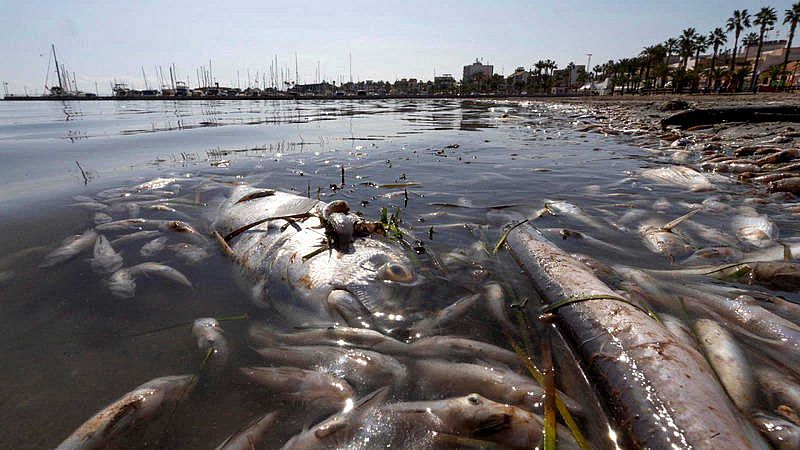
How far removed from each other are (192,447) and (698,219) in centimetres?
575

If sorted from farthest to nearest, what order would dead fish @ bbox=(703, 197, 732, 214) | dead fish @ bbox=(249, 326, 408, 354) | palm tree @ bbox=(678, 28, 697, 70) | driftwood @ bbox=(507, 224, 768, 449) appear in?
palm tree @ bbox=(678, 28, 697, 70), dead fish @ bbox=(703, 197, 732, 214), dead fish @ bbox=(249, 326, 408, 354), driftwood @ bbox=(507, 224, 768, 449)

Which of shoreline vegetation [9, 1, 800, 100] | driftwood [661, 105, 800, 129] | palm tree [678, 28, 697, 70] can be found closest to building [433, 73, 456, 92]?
shoreline vegetation [9, 1, 800, 100]

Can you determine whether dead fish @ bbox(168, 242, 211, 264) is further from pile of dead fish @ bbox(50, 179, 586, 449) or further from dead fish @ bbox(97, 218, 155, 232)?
dead fish @ bbox(97, 218, 155, 232)

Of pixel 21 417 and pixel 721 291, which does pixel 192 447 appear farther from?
pixel 721 291

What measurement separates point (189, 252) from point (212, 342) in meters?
1.80

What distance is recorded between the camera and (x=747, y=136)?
1090 cm

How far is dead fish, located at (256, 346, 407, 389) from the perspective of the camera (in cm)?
219

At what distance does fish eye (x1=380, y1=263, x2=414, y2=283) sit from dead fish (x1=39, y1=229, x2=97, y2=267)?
10.6 ft

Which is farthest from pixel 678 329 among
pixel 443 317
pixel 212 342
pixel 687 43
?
pixel 687 43

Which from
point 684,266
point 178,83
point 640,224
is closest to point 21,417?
point 684,266

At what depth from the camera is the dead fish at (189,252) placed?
3.79 metres

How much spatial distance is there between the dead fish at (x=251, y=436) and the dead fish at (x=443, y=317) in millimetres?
1057

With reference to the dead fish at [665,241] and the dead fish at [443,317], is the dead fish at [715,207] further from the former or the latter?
the dead fish at [443,317]

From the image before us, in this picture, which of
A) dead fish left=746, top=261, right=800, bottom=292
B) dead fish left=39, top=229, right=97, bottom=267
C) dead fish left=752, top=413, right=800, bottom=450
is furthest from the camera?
dead fish left=39, top=229, right=97, bottom=267
